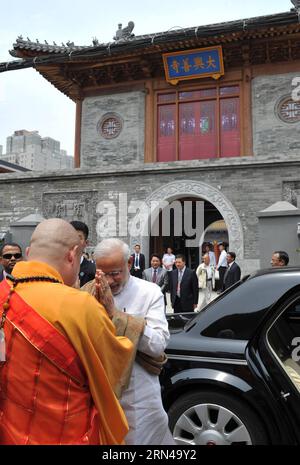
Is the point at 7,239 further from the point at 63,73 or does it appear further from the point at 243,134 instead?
the point at 243,134

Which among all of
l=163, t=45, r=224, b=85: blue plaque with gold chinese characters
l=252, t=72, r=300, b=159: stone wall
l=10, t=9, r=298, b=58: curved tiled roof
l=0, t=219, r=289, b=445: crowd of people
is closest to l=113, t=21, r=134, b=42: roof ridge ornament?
l=10, t=9, r=298, b=58: curved tiled roof

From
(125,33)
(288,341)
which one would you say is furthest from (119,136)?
(288,341)

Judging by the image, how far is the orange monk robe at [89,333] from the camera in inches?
53.4

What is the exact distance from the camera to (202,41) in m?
14.2

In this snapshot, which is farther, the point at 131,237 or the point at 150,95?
the point at 150,95

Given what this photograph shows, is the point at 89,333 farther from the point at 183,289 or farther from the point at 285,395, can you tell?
the point at 183,289

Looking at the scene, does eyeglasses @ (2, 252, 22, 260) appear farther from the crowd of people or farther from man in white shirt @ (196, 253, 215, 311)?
man in white shirt @ (196, 253, 215, 311)

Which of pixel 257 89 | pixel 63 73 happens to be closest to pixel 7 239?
pixel 63 73

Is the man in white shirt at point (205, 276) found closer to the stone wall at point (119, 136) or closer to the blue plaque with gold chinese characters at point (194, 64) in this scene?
the stone wall at point (119, 136)

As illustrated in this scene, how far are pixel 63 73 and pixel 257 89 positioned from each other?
7387mm

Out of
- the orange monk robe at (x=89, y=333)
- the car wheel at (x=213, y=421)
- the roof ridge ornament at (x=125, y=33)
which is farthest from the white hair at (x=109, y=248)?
the roof ridge ornament at (x=125, y=33)

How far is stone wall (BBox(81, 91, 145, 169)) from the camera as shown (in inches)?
641
